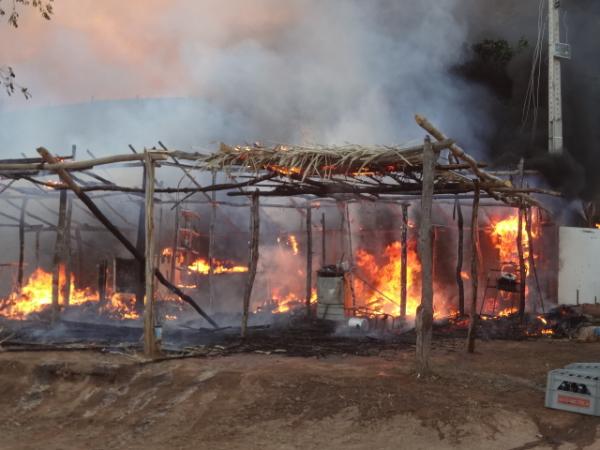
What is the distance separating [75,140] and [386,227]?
12984 millimetres

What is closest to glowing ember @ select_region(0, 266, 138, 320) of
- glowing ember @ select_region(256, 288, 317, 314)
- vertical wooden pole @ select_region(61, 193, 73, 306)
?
vertical wooden pole @ select_region(61, 193, 73, 306)

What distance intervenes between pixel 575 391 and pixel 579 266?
1139cm

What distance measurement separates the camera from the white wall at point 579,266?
16.9 metres

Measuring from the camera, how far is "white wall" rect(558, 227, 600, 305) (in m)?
16.9

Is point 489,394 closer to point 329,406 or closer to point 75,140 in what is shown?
point 329,406

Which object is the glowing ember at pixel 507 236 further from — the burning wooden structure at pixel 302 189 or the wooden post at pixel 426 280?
the wooden post at pixel 426 280

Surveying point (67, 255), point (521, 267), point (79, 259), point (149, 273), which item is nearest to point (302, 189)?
point (149, 273)

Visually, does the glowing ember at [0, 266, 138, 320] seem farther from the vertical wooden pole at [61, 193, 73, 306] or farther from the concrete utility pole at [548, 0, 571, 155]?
the concrete utility pole at [548, 0, 571, 155]

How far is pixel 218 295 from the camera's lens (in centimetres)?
1939

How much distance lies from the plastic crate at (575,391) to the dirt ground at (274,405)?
11cm

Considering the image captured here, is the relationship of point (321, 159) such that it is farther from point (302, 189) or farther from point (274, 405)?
point (274, 405)

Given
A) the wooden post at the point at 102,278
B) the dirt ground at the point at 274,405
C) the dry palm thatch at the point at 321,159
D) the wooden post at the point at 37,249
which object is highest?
the dry palm thatch at the point at 321,159

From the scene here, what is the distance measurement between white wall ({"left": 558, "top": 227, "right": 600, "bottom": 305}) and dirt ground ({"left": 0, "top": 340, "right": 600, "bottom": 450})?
8406 millimetres

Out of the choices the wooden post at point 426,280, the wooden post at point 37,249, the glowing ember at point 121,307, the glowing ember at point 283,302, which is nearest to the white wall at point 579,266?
the glowing ember at point 283,302
